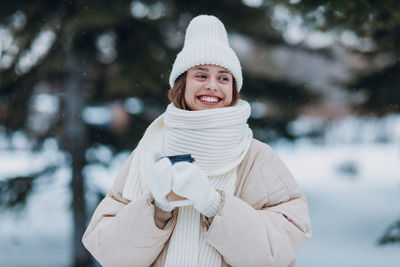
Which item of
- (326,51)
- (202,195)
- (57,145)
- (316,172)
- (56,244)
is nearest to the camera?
(202,195)

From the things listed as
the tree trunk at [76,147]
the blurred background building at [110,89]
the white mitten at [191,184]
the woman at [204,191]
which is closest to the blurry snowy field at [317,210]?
the blurred background building at [110,89]

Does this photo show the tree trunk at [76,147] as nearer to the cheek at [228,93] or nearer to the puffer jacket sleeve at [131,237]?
the puffer jacket sleeve at [131,237]

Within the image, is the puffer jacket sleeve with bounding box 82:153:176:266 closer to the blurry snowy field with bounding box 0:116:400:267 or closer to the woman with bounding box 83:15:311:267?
the woman with bounding box 83:15:311:267

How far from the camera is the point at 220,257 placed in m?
1.53

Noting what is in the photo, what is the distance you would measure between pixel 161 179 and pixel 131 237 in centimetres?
28

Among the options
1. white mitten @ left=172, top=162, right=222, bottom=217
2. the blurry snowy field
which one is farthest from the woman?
the blurry snowy field

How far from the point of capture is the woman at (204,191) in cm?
139

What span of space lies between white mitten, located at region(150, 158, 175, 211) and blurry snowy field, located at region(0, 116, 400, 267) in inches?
128

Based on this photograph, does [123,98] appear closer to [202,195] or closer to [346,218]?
[202,195]

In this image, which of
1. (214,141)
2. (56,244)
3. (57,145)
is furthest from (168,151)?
(56,244)

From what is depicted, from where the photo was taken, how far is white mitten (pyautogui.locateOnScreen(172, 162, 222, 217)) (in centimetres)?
131

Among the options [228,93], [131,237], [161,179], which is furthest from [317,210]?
[161,179]

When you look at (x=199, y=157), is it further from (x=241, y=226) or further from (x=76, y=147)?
(x=76, y=147)

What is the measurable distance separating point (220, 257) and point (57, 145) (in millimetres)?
3715
